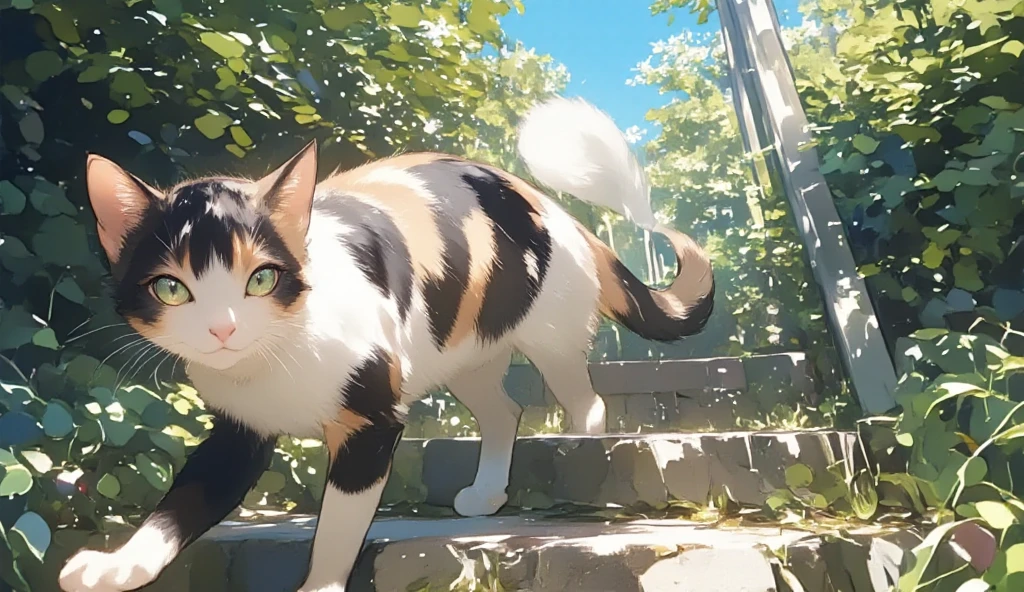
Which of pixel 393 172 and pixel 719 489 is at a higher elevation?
pixel 393 172

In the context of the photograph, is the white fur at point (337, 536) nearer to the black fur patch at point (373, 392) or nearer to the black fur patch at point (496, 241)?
the black fur patch at point (373, 392)

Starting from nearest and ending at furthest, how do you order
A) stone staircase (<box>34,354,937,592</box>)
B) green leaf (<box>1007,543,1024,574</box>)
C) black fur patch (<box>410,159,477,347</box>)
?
green leaf (<box>1007,543,1024,574</box>), stone staircase (<box>34,354,937,592</box>), black fur patch (<box>410,159,477,347</box>)

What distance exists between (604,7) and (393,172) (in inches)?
17.4

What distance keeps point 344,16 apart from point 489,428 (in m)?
0.67

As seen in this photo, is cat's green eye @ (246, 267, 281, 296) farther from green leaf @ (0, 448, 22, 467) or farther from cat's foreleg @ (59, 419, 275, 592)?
green leaf @ (0, 448, 22, 467)

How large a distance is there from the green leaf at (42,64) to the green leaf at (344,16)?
38 cm

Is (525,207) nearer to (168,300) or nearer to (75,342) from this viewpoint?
(168,300)

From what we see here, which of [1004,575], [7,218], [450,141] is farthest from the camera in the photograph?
[450,141]

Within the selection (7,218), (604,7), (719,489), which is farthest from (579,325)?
(7,218)

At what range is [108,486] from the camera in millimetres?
878

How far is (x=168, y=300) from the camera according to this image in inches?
29.6

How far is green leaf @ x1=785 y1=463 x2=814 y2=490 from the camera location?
928 mm

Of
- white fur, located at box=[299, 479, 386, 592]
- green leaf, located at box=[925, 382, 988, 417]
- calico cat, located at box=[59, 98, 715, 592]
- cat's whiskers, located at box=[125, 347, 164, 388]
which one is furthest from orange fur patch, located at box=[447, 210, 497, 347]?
green leaf, located at box=[925, 382, 988, 417]

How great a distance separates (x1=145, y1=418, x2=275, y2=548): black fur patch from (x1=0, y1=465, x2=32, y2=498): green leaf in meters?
0.14
